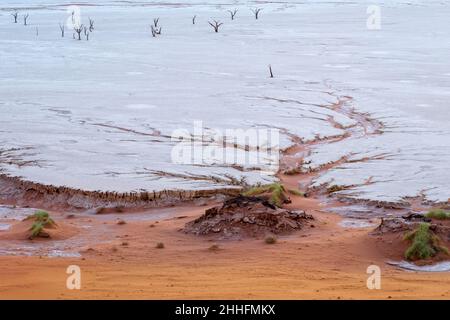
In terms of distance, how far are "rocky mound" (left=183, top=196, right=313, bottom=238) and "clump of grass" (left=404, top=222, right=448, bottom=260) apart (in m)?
1.62

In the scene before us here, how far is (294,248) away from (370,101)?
1025 centimetres

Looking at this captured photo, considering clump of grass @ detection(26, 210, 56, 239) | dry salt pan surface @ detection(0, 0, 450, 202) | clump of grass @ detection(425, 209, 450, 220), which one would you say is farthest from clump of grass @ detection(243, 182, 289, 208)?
clump of grass @ detection(26, 210, 56, 239)

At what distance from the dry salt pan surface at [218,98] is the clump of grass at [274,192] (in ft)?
2.36

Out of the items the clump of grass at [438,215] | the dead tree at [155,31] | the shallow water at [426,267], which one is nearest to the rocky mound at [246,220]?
the clump of grass at [438,215]

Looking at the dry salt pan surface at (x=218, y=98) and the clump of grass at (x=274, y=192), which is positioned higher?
the dry salt pan surface at (x=218, y=98)

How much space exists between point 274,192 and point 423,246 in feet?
9.32

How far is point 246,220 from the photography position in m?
9.34

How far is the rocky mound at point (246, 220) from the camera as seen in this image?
30.3ft

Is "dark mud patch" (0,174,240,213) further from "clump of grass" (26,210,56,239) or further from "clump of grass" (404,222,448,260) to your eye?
"clump of grass" (404,222,448,260)

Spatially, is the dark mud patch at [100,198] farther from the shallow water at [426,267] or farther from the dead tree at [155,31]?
the dead tree at [155,31]

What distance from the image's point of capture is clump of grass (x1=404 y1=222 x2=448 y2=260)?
8.03 metres

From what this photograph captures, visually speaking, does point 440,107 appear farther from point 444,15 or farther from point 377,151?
point 444,15

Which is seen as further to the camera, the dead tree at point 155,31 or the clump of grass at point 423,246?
the dead tree at point 155,31
